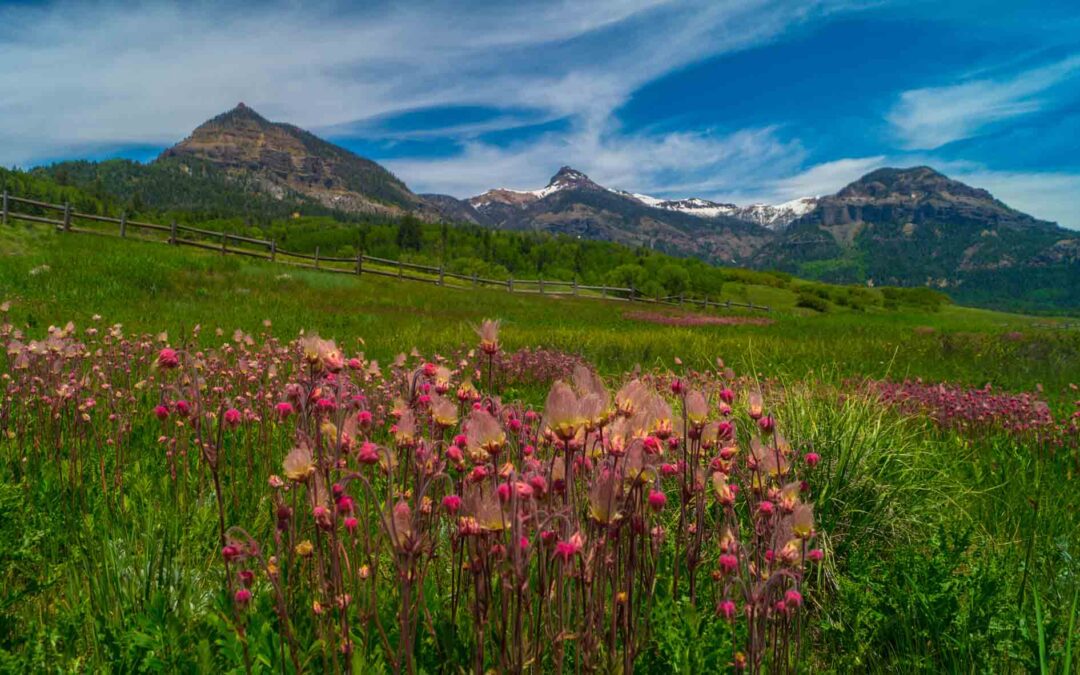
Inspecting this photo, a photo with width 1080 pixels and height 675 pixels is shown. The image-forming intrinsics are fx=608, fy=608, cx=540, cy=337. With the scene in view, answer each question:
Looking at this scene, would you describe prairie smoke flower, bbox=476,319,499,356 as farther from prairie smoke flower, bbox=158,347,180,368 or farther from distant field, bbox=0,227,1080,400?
distant field, bbox=0,227,1080,400

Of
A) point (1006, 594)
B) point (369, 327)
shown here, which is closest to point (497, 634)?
point (1006, 594)

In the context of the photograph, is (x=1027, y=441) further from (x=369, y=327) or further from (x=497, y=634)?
(x=369, y=327)

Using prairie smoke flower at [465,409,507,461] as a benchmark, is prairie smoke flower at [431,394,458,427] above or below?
below

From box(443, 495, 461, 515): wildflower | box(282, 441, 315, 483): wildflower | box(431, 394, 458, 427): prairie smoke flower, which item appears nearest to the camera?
box(443, 495, 461, 515): wildflower

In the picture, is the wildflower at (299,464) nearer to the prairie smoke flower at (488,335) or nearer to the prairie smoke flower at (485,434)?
the prairie smoke flower at (485,434)

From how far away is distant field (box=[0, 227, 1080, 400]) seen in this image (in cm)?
1195

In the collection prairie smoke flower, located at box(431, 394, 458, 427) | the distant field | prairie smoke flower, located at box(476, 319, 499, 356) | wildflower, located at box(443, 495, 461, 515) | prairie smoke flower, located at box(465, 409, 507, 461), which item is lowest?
the distant field

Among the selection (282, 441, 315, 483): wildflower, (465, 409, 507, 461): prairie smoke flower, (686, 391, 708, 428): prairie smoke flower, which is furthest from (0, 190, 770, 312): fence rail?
(686, 391, 708, 428): prairie smoke flower

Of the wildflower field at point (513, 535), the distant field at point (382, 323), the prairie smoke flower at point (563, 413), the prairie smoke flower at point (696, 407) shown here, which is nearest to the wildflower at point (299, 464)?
the wildflower field at point (513, 535)

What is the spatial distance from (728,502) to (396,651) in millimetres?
1193

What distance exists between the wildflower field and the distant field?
370cm

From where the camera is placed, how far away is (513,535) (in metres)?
1.28

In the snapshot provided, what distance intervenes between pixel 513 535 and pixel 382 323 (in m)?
16.1

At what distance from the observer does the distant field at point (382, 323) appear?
11.9 meters
